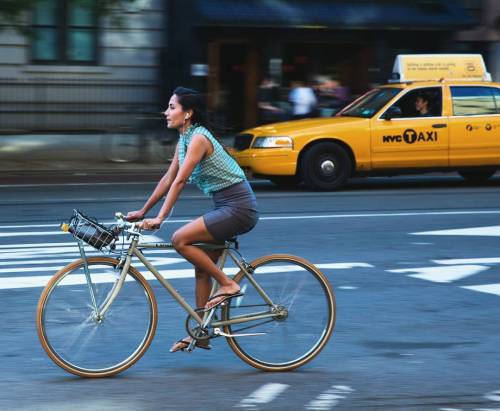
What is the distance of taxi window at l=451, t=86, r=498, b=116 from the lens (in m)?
15.9

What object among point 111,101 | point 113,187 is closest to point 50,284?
point 113,187

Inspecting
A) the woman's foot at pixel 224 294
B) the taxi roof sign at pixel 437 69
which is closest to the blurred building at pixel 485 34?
the taxi roof sign at pixel 437 69

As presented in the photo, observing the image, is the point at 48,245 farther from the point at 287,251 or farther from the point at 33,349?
the point at 33,349

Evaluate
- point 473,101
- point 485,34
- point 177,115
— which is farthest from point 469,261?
point 485,34

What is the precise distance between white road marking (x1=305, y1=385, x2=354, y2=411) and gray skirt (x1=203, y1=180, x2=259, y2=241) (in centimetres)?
100

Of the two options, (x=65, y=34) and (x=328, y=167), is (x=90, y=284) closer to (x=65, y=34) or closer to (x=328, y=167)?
(x=328, y=167)

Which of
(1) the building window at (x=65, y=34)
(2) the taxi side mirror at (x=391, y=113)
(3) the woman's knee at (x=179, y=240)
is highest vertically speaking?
(1) the building window at (x=65, y=34)

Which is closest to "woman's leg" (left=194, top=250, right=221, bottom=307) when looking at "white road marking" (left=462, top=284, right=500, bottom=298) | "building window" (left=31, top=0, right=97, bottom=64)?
"white road marking" (left=462, top=284, right=500, bottom=298)

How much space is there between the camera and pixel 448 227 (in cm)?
1171

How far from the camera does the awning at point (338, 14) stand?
2261cm

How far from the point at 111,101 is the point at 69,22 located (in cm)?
192

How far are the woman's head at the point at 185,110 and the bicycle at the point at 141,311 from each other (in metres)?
0.61

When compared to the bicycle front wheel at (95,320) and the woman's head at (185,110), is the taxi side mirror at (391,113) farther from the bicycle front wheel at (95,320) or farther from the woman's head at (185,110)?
the bicycle front wheel at (95,320)

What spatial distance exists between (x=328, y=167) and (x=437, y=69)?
267 centimetres
